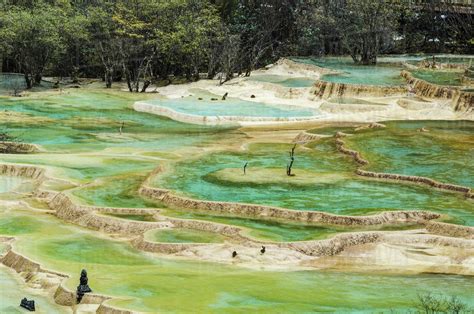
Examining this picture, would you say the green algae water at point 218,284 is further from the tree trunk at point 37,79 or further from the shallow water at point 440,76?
the tree trunk at point 37,79

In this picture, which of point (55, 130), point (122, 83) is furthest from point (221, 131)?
point (122, 83)

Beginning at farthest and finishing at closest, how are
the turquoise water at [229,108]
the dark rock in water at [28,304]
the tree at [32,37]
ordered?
the tree at [32,37] → the turquoise water at [229,108] → the dark rock in water at [28,304]

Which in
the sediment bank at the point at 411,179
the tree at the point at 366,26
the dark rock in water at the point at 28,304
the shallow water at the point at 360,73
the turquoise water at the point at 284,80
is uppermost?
the tree at the point at 366,26

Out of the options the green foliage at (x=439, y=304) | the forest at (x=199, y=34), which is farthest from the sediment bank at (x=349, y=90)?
the green foliage at (x=439, y=304)

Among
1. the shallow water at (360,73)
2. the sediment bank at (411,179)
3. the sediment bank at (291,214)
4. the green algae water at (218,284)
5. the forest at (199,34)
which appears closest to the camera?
the green algae water at (218,284)

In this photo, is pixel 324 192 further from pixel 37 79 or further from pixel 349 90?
pixel 37 79

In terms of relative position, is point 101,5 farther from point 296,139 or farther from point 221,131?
point 296,139

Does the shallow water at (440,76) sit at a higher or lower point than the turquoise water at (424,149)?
higher
